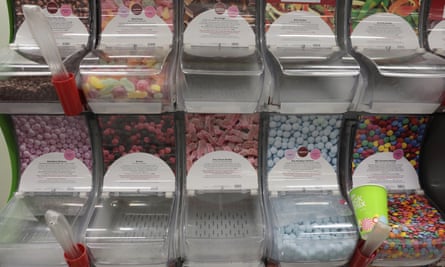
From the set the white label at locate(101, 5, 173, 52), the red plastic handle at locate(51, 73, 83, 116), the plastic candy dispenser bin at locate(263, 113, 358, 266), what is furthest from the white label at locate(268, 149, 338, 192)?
the red plastic handle at locate(51, 73, 83, 116)

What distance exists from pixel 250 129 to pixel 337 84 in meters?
0.34

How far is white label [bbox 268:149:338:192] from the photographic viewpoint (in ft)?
4.38

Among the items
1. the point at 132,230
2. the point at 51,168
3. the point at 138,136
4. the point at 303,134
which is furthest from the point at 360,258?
the point at 51,168

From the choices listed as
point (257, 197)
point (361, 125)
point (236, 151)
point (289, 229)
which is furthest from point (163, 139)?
point (361, 125)

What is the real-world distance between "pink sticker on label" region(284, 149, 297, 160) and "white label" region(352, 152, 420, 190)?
0.23 m

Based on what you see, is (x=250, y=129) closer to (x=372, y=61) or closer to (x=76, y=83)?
(x=372, y=61)

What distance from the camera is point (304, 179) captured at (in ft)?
4.41

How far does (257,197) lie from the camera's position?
1300 millimetres

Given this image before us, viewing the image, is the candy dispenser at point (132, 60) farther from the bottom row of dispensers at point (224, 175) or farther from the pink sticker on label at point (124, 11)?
the bottom row of dispensers at point (224, 175)

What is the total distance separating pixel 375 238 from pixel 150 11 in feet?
3.20

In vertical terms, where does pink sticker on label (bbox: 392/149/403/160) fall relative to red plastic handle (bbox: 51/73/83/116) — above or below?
below

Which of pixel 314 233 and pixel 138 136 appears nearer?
pixel 314 233

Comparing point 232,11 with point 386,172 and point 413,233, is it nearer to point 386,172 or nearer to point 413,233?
point 386,172

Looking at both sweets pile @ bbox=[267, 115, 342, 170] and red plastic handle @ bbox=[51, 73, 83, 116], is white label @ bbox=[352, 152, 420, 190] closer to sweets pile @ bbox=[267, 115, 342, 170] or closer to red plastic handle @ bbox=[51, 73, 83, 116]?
sweets pile @ bbox=[267, 115, 342, 170]
